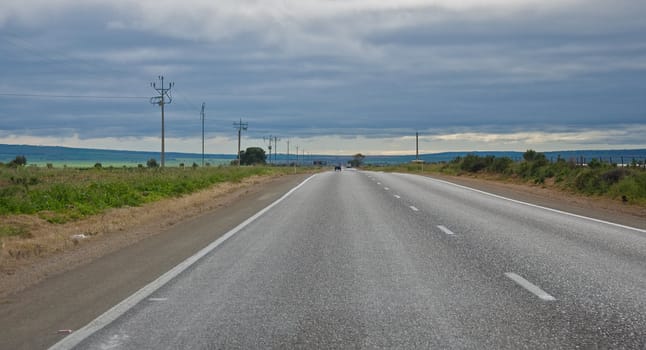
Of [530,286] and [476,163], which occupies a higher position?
[476,163]

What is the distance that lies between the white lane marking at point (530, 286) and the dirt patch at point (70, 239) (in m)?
6.49

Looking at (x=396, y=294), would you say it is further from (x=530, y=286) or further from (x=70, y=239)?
(x=70, y=239)

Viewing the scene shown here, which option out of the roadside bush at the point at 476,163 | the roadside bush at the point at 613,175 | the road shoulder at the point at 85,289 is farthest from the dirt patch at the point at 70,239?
the roadside bush at the point at 476,163

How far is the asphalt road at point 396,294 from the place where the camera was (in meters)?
6.75

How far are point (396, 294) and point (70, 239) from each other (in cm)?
926

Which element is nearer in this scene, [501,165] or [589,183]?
[589,183]

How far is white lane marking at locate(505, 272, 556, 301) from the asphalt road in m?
0.02

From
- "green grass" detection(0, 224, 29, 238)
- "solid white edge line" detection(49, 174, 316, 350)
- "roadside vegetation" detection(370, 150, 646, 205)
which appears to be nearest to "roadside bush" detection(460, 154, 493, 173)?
Answer: "roadside vegetation" detection(370, 150, 646, 205)

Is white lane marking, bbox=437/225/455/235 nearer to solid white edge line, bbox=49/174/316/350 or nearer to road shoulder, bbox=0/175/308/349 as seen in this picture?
road shoulder, bbox=0/175/308/349

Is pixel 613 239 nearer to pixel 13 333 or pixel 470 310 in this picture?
pixel 470 310

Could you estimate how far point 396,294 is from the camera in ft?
28.9

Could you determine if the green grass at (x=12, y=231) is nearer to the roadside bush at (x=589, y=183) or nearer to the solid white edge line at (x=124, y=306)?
the solid white edge line at (x=124, y=306)

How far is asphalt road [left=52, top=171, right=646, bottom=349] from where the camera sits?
6.75 metres

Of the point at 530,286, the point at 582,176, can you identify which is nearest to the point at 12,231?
the point at 530,286
